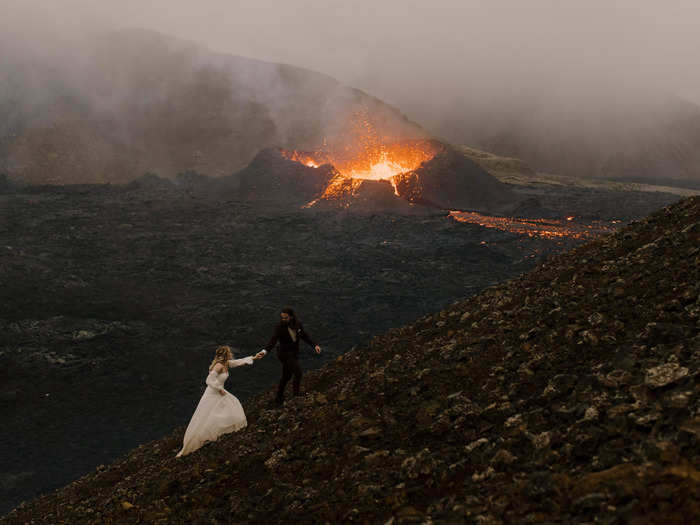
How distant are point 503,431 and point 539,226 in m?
37.6

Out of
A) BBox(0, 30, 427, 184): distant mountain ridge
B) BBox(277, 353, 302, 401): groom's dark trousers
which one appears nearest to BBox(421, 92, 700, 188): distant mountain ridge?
BBox(0, 30, 427, 184): distant mountain ridge

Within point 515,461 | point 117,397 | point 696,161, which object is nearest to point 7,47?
point 117,397

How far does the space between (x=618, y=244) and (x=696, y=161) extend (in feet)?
537

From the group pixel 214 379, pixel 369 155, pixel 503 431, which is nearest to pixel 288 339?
pixel 214 379

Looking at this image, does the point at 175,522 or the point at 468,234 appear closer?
the point at 175,522

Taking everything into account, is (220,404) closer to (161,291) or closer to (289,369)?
(289,369)

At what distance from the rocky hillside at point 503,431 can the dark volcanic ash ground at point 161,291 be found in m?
5.83

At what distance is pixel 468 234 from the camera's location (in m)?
35.9

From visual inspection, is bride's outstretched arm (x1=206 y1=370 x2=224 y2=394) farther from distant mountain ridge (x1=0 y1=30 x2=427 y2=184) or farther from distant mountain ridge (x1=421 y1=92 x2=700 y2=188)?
distant mountain ridge (x1=421 y1=92 x2=700 y2=188)

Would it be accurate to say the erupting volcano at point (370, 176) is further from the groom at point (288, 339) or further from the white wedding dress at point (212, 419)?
the white wedding dress at point (212, 419)

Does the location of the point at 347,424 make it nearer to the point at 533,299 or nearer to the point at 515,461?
the point at 515,461

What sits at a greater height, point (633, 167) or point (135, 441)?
point (633, 167)

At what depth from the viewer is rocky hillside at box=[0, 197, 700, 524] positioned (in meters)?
3.84

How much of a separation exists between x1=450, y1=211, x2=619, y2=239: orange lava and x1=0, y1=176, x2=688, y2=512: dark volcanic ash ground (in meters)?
1.97
